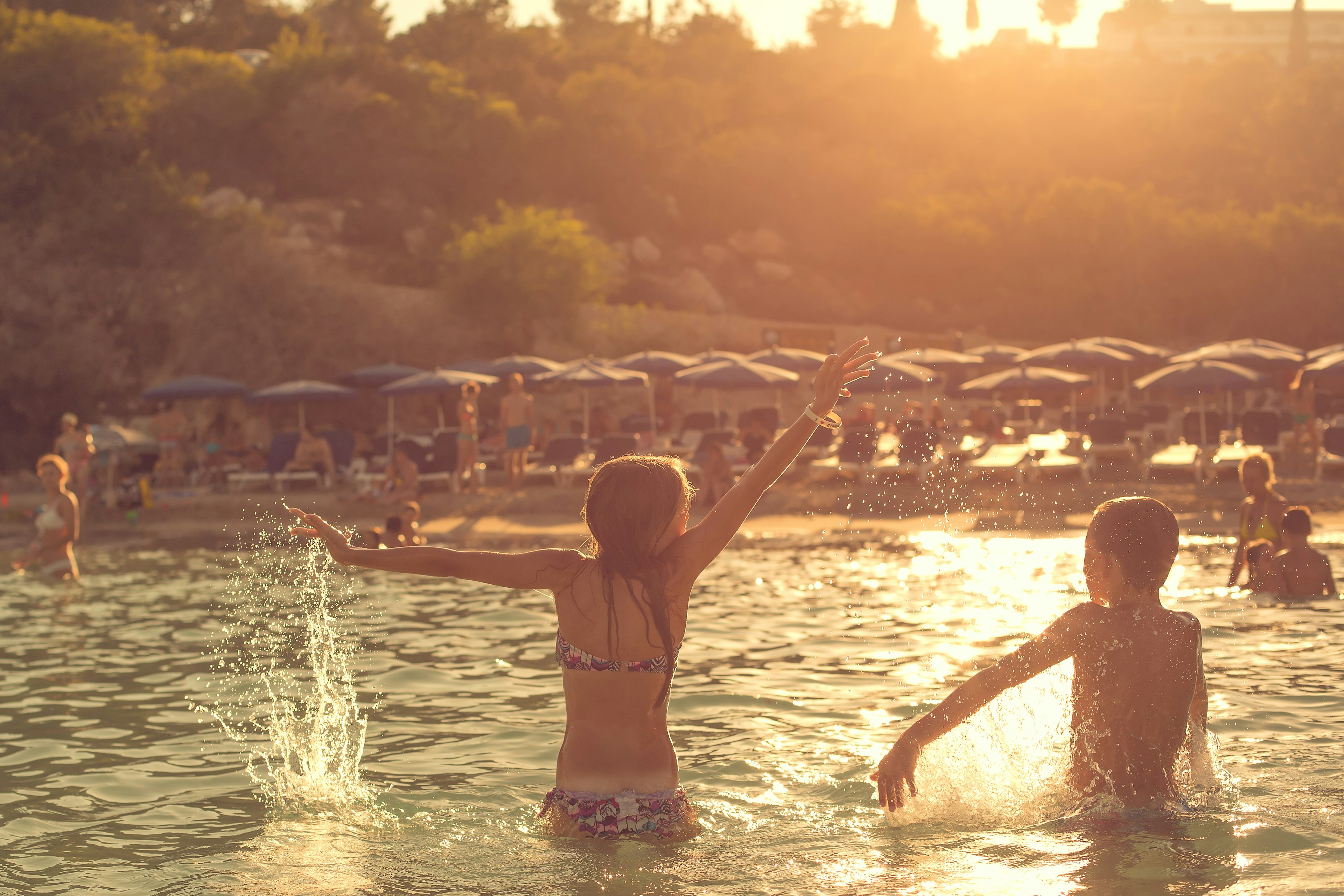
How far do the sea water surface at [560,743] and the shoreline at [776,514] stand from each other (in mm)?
3848

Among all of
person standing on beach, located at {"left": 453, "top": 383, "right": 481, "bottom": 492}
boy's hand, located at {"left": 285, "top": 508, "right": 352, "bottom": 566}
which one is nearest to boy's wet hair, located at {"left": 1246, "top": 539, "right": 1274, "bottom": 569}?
boy's hand, located at {"left": 285, "top": 508, "right": 352, "bottom": 566}

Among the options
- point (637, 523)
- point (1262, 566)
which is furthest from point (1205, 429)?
point (637, 523)

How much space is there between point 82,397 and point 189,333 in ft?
12.3

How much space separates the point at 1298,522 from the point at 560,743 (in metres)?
5.80

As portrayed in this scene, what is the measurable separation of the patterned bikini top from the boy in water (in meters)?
0.77

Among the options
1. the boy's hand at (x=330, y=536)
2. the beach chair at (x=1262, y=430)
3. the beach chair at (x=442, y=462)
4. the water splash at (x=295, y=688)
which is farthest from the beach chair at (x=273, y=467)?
the boy's hand at (x=330, y=536)

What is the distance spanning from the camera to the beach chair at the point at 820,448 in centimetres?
2150

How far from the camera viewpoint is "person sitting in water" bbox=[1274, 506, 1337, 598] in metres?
9.26

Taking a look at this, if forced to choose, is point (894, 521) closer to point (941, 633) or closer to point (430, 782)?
point (941, 633)

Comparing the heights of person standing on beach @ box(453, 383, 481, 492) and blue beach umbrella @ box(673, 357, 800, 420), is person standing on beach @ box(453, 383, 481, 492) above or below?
below

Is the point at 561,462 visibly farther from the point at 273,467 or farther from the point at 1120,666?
the point at 1120,666

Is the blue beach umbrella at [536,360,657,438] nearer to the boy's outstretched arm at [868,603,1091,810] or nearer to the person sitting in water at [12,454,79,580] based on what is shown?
the person sitting in water at [12,454,79,580]

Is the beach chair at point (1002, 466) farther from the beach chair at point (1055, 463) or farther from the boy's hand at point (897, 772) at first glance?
the boy's hand at point (897, 772)

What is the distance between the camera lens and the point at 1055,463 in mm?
19109
